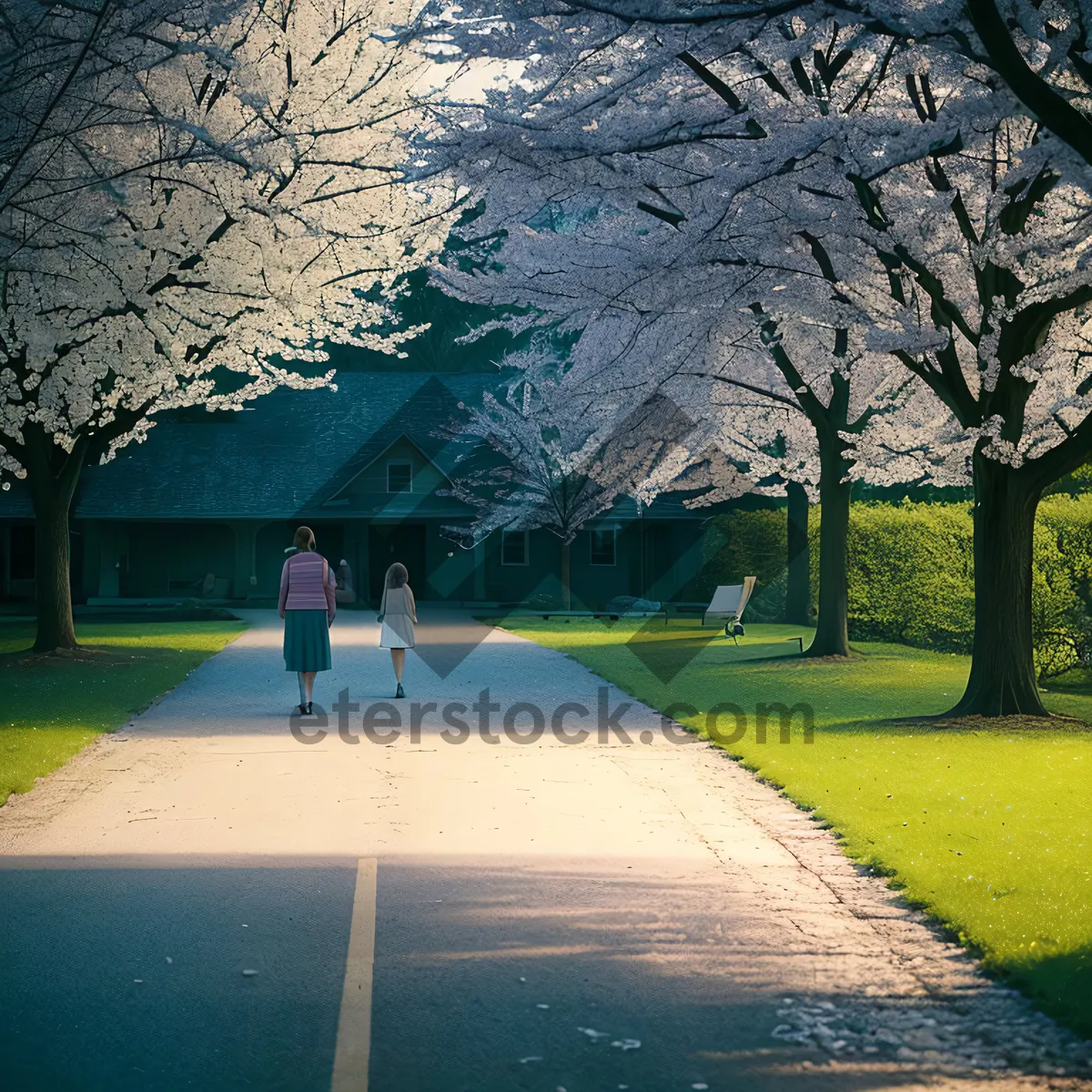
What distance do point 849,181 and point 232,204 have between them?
21.1 feet

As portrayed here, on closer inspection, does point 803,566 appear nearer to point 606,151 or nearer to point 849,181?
point 849,181

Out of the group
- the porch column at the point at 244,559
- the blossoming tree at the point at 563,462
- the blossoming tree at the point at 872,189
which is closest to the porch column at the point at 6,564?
the porch column at the point at 244,559

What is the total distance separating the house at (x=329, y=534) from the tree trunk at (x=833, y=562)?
20429 mm

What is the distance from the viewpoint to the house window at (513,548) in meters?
46.9

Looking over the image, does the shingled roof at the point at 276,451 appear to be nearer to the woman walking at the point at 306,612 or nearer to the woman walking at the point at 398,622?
the woman walking at the point at 398,622

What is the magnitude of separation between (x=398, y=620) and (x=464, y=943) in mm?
10504

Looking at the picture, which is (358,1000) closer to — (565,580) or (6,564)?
(565,580)

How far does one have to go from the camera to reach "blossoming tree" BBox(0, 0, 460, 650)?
39.9ft

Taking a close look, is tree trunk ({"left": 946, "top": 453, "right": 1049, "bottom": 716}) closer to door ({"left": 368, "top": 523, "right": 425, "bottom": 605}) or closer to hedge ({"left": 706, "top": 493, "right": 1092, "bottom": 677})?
hedge ({"left": 706, "top": 493, "right": 1092, "bottom": 677})

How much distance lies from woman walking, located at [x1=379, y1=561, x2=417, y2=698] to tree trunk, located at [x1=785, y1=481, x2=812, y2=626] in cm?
1599

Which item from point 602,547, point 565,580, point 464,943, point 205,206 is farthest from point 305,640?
point 602,547

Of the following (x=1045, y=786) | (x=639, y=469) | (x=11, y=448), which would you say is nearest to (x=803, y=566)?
(x=639, y=469)

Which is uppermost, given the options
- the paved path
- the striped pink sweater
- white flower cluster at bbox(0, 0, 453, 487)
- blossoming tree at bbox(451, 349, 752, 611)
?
white flower cluster at bbox(0, 0, 453, 487)

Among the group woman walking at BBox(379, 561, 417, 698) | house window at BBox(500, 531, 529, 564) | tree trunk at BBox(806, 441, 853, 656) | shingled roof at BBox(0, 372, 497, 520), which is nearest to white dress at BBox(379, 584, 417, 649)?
woman walking at BBox(379, 561, 417, 698)
